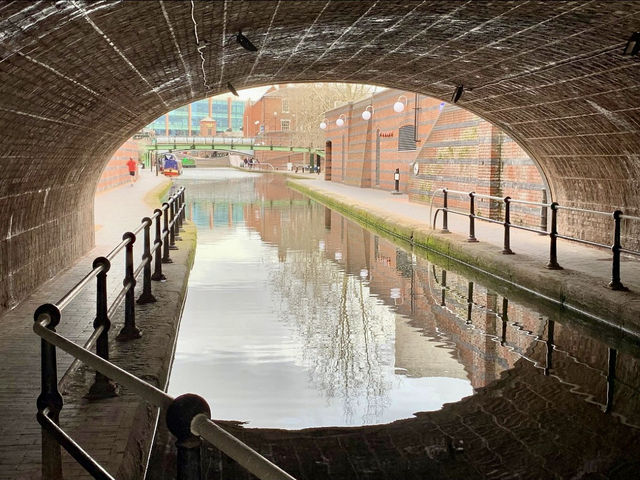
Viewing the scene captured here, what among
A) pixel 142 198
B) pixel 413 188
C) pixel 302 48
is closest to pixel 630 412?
pixel 302 48

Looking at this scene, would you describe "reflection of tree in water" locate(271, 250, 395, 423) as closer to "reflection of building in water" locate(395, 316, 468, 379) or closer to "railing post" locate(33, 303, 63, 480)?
"reflection of building in water" locate(395, 316, 468, 379)

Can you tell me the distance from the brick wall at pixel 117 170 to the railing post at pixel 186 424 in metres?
28.1

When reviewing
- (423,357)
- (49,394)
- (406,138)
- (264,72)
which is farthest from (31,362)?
(406,138)

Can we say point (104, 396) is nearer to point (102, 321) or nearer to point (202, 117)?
point (102, 321)

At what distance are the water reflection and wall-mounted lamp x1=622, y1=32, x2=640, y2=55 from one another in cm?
256

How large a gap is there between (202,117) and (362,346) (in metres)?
149

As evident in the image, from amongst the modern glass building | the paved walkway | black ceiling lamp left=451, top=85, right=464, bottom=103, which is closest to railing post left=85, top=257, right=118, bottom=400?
the paved walkway

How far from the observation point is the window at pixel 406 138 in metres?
30.7

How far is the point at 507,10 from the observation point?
7.07 meters

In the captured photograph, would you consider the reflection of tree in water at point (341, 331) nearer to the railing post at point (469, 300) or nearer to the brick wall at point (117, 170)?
the railing post at point (469, 300)

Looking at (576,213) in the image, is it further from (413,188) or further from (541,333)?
(413,188)

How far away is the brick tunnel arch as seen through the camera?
609 cm

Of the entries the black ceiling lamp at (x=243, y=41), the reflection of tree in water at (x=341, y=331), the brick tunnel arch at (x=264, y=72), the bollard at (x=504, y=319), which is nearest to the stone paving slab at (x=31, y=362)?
the brick tunnel arch at (x=264, y=72)

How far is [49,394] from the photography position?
3.50 m
